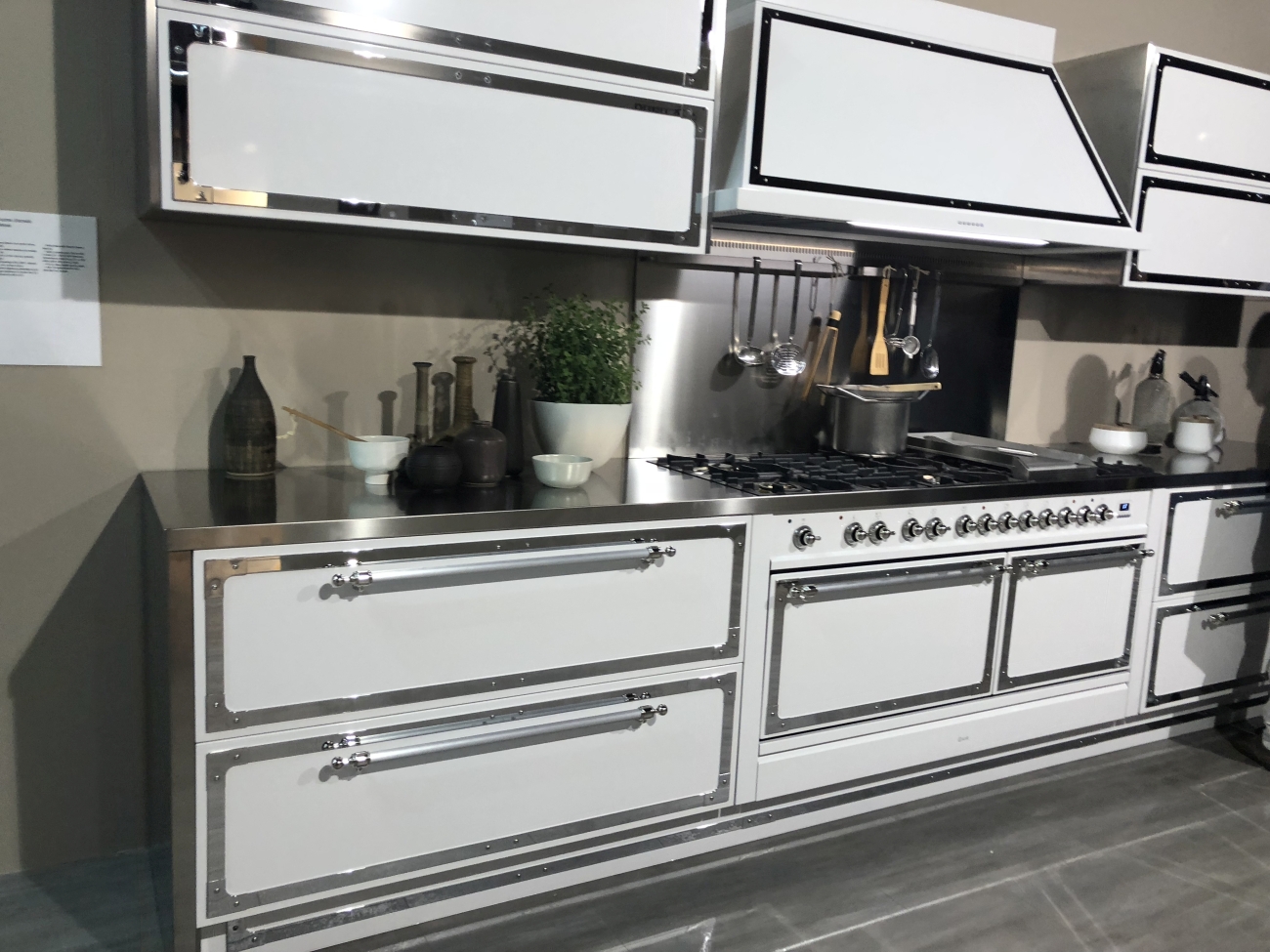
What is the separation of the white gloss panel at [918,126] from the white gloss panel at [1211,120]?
413mm

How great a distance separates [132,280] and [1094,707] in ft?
9.20

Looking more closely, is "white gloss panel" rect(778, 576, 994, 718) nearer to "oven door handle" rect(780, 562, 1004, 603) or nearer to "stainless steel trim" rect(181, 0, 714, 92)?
"oven door handle" rect(780, 562, 1004, 603)

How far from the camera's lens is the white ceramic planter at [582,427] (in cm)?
243

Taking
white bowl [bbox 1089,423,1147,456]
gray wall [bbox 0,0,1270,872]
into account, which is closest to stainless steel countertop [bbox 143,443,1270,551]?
gray wall [bbox 0,0,1270,872]

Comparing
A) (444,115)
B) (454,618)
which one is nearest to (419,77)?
(444,115)

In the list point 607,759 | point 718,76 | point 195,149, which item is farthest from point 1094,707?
point 195,149

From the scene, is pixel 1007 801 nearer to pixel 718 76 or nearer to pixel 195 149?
pixel 718 76

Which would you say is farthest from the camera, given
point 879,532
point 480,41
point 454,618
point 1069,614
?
point 1069,614

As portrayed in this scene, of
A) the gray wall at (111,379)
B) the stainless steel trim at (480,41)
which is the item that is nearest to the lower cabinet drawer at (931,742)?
the gray wall at (111,379)

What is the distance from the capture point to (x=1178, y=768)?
9.96ft

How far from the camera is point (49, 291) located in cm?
210

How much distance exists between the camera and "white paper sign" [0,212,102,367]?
2.07 meters

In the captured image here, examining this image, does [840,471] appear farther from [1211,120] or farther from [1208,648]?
[1211,120]

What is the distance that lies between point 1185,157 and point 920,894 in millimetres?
2374
